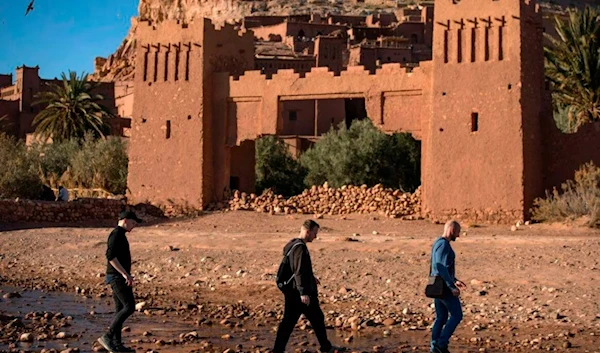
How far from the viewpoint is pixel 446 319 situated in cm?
1133

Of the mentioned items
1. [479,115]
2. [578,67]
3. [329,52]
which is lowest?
[479,115]

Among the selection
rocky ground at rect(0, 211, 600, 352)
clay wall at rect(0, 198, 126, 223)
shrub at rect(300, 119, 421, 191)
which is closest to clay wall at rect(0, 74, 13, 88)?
shrub at rect(300, 119, 421, 191)

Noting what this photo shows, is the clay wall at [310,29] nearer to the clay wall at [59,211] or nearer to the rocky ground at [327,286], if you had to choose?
the clay wall at [59,211]

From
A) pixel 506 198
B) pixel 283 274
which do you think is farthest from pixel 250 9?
pixel 283 274

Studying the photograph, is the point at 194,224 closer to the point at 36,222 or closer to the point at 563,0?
the point at 36,222

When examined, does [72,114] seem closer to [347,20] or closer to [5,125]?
[5,125]

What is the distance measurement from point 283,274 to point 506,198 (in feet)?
45.3

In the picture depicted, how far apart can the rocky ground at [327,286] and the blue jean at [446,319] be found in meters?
0.96

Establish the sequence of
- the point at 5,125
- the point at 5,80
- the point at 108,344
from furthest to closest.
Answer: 1. the point at 5,80
2. the point at 5,125
3. the point at 108,344

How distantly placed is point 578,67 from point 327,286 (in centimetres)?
1511

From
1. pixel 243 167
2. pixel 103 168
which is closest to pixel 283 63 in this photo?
pixel 103 168

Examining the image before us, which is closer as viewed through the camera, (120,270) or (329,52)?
(120,270)

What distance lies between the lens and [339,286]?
1648 centimetres

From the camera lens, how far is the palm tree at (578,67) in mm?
28502
